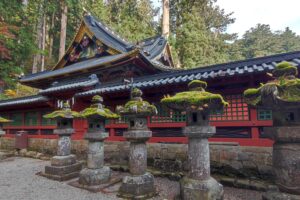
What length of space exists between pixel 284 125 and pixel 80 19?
2584 cm

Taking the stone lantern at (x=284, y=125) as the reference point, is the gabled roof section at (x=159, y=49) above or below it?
above

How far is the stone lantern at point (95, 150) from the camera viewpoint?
20.5 feet

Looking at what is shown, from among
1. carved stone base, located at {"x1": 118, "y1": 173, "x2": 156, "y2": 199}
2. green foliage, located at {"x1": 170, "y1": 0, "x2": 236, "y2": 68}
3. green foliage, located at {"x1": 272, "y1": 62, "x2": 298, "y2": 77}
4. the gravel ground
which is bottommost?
the gravel ground

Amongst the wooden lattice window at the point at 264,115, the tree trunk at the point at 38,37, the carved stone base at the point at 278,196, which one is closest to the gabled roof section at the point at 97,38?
the wooden lattice window at the point at 264,115

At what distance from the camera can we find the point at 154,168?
7.53m

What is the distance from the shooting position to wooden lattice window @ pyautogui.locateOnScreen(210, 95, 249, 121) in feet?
21.2

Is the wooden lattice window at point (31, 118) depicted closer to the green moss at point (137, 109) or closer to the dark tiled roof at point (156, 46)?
the dark tiled roof at point (156, 46)

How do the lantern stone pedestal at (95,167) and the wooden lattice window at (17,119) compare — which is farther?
the wooden lattice window at (17,119)

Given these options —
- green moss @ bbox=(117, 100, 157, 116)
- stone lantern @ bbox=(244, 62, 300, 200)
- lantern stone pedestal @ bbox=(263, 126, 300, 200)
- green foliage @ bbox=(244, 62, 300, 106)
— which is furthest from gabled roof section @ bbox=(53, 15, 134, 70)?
lantern stone pedestal @ bbox=(263, 126, 300, 200)

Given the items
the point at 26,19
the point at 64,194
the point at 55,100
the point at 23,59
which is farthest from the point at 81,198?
the point at 26,19

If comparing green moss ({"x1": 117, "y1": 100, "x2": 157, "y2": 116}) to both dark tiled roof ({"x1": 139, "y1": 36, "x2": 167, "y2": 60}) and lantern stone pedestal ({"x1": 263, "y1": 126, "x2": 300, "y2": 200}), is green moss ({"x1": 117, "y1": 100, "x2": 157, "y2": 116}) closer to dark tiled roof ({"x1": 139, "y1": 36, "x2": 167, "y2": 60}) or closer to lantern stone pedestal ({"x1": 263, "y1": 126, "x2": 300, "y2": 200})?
lantern stone pedestal ({"x1": 263, "y1": 126, "x2": 300, "y2": 200})

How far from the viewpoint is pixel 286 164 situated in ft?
12.4

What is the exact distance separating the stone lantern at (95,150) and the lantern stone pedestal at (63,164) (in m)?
1.10

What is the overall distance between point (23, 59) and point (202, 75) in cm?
1848
